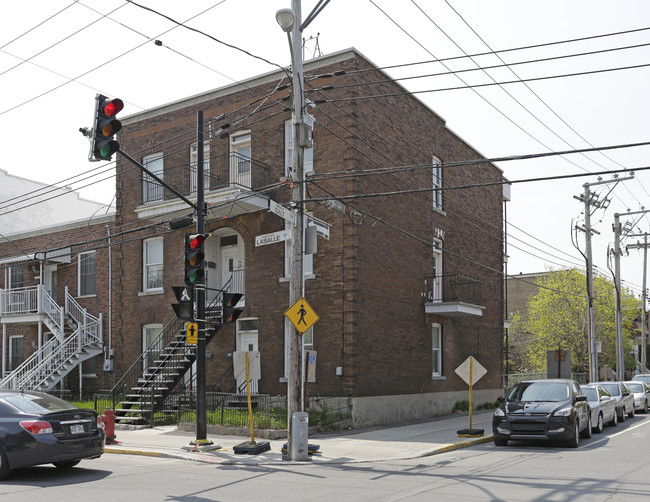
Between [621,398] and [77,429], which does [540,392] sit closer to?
[621,398]

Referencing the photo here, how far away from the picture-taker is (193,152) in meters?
25.1

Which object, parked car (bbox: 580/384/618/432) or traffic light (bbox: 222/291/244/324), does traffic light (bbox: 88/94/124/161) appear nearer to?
traffic light (bbox: 222/291/244/324)

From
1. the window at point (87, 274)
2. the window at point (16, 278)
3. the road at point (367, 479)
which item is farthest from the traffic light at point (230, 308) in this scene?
the window at point (16, 278)

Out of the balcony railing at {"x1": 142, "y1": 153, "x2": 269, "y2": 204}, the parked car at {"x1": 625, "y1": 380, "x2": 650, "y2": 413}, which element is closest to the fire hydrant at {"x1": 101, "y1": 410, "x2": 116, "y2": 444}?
A: the balcony railing at {"x1": 142, "y1": 153, "x2": 269, "y2": 204}

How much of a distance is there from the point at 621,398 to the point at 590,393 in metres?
4.26

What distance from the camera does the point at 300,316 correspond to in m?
14.3

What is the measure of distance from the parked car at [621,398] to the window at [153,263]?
1588 centimetres

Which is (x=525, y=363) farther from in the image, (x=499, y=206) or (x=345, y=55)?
(x=345, y=55)

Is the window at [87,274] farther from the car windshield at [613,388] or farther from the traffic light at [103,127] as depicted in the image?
the car windshield at [613,388]

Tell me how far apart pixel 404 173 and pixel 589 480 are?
15158 millimetres

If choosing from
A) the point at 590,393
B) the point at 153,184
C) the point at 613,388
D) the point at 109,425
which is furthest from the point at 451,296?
the point at 109,425

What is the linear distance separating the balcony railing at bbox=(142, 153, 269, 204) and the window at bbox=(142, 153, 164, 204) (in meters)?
0.47

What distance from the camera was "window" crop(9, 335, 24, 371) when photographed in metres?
31.1

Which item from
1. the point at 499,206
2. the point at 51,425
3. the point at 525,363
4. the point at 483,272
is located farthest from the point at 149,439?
the point at 525,363
